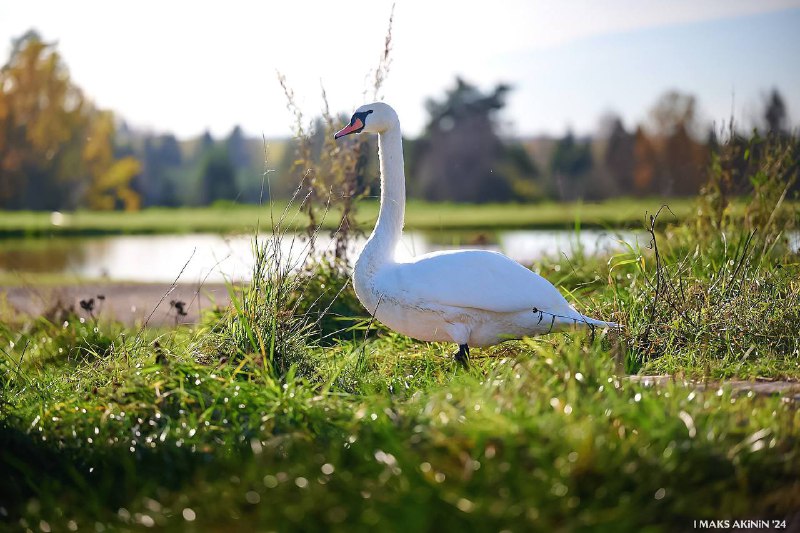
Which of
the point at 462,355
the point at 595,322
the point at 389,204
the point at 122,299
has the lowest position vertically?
the point at 122,299

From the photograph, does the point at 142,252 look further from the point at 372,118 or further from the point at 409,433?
the point at 409,433

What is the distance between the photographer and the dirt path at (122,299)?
24.6ft

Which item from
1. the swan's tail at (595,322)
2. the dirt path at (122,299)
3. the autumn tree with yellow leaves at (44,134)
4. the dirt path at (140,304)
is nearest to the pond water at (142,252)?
the dirt path at (122,299)

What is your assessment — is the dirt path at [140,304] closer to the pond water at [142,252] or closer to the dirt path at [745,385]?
the dirt path at [745,385]

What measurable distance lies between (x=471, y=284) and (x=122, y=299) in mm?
5734

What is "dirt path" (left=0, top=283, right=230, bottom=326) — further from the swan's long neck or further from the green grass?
the green grass

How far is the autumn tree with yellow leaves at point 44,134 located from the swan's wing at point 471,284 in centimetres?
3215

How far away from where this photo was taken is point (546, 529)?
239 cm

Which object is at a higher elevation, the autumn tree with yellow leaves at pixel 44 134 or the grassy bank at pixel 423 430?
the autumn tree with yellow leaves at pixel 44 134

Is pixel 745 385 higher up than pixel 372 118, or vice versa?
pixel 372 118

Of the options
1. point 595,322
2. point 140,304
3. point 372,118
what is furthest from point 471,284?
point 140,304

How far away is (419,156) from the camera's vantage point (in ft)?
148

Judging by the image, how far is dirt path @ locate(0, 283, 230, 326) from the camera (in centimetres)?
749

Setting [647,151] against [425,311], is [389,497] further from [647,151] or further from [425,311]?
[647,151]
